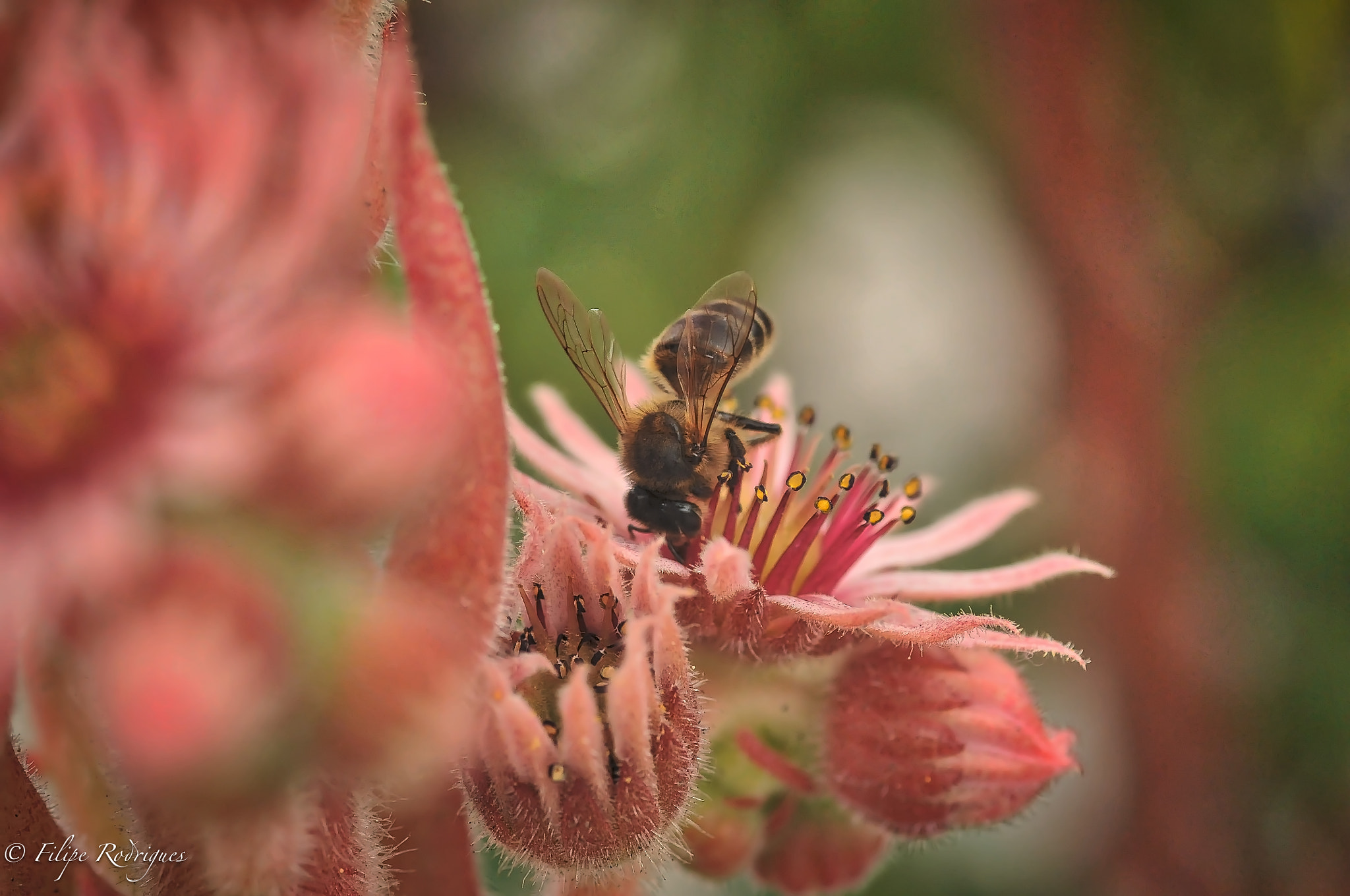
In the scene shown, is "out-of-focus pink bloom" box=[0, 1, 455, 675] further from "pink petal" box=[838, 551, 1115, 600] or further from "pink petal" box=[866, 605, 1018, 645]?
"pink petal" box=[838, 551, 1115, 600]

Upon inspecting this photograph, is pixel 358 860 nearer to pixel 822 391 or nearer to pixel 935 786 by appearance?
pixel 935 786

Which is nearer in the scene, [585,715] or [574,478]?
[585,715]

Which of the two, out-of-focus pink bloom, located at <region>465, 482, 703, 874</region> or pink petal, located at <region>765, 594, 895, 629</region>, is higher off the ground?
pink petal, located at <region>765, 594, 895, 629</region>

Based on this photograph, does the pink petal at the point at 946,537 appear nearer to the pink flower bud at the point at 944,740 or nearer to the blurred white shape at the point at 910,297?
the pink flower bud at the point at 944,740

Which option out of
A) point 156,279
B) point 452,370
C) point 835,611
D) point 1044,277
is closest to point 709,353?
point 835,611

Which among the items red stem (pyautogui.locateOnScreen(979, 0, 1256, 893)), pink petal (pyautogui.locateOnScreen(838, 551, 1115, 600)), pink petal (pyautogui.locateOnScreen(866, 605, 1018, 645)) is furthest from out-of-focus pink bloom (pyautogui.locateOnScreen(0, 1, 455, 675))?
red stem (pyautogui.locateOnScreen(979, 0, 1256, 893))

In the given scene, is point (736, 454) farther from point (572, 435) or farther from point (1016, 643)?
point (1016, 643)

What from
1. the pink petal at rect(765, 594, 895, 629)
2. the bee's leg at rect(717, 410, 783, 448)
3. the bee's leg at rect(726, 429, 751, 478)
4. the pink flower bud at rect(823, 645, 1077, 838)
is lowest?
the pink flower bud at rect(823, 645, 1077, 838)
